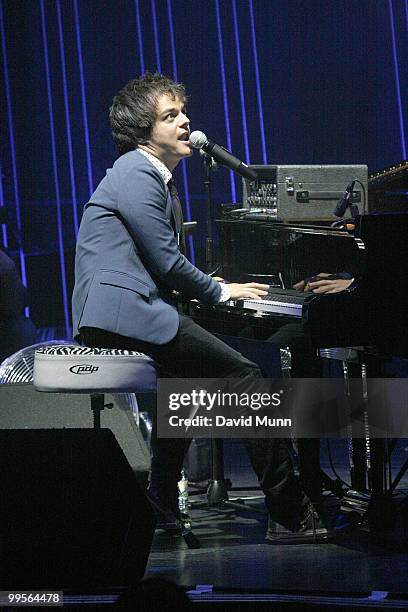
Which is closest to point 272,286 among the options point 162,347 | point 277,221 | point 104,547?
point 277,221

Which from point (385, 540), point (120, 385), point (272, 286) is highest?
point (272, 286)

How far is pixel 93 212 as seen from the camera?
3.85 metres

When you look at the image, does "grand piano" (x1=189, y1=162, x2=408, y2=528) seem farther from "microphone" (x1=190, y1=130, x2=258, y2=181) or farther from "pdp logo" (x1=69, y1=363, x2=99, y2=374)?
"pdp logo" (x1=69, y1=363, x2=99, y2=374)

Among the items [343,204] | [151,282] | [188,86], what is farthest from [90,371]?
[188,86]

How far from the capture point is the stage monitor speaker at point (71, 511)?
218 cm

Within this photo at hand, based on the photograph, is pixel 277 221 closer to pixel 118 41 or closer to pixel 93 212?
pixel 93 212

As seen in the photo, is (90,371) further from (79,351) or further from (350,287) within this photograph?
(350,287)

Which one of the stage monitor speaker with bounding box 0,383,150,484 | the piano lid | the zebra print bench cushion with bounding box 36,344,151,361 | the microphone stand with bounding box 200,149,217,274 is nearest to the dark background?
the microphone stand with bounding box 200,149,217,274

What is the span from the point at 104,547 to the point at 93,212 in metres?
1.88

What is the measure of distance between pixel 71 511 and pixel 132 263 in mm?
1652

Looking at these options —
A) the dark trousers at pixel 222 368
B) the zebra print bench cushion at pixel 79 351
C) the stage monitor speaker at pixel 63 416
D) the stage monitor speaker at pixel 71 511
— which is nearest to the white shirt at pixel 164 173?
the dark trousers at pixel 222 368

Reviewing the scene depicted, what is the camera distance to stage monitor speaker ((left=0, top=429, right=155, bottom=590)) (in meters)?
2.18

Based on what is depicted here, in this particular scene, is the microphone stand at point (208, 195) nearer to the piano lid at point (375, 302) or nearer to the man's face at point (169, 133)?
the man's face at point (169, 133)

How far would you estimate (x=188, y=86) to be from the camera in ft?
22.2
